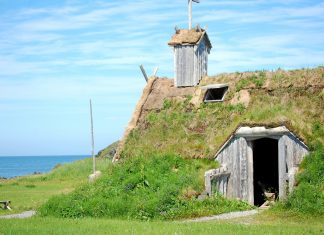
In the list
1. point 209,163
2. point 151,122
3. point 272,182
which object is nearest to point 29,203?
point 151,122

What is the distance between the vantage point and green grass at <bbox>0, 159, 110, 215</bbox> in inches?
1348

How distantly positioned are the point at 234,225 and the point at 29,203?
17776mm

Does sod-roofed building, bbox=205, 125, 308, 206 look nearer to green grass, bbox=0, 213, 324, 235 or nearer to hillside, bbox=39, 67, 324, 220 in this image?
hillside, bbox=39, 67, 324, 220

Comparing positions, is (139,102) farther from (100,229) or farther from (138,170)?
(100,229)

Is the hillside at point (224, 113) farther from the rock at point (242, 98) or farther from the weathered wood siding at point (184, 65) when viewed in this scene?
the weathered wood siding at point (184, 65)

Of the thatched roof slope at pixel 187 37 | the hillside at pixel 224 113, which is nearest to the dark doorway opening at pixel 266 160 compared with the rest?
the hillside at pixel 224 113

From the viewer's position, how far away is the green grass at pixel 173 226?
18344mm

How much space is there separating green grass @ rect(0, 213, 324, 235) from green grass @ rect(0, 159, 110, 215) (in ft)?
29.1

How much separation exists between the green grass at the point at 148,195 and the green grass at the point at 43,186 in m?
5.64

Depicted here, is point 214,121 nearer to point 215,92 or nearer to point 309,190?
point 215,92

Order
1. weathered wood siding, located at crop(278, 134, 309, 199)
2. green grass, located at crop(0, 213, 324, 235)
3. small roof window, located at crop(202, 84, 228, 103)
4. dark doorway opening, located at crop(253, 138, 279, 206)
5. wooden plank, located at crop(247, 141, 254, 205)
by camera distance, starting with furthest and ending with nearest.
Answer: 1. dark doorway opening, located at crop(253, 138, 279, 206)
2. small roof window, located at crop(202, 84, 228, 103)
3. wooden plank, located at crop(247, 141, 254, 205)
4. weathered wood siding, located at crop(278, 134, 309, 199)
5. green grass, located at crop(0, 213, 324, 235)

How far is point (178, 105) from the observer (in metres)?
32.5

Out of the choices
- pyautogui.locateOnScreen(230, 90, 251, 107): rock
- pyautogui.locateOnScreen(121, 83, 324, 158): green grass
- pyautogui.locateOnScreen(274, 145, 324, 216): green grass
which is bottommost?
pyautogui.locateOnScreen(274, 145, 324, 216): green grass

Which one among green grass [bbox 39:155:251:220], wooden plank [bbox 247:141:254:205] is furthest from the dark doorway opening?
green grass [bbox 39:155:251:220]
